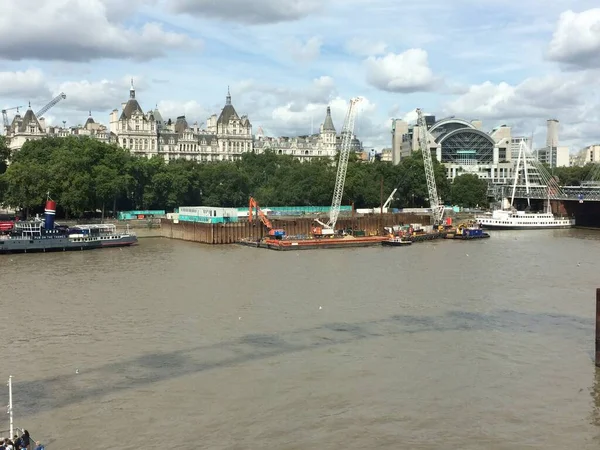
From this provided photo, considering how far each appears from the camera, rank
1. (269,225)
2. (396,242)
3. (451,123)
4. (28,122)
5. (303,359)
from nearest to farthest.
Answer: (303,359)
(396,242)
(269,225)
(28,122)
(451,123)

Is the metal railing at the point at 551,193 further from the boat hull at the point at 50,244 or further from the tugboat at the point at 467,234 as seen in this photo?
the boat hull at the point at 50,244

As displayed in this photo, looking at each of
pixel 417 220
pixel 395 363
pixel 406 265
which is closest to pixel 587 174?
pixel 417 220

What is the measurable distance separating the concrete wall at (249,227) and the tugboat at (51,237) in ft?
29.2

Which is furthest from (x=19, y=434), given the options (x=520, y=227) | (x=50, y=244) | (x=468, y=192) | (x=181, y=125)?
(x=181, y=125)

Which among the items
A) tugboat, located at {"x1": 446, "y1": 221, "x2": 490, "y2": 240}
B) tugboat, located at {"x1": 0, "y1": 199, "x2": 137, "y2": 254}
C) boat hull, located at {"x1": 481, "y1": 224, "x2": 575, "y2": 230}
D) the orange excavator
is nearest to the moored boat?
boat hull, located at {"x1": 481, "y1": 224, "x2": 575, "y2": 230}

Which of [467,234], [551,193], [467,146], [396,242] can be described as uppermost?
[467,146]

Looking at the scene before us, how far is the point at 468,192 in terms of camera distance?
406 feet

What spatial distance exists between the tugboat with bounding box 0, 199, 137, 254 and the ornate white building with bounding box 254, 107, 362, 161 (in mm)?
103655

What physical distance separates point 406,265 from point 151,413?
35.0 meters

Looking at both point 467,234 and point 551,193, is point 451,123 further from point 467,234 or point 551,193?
point 467,234

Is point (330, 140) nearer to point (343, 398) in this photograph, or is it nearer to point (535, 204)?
point (535, 204)

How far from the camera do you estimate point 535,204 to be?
4560 inches

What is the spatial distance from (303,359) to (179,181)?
244 ft

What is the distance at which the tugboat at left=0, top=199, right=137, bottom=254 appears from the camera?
202ft
